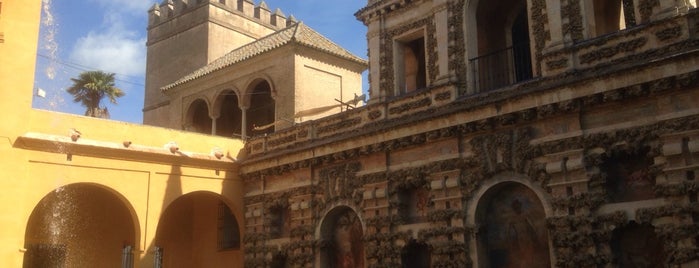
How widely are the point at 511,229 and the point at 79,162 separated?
1179cm

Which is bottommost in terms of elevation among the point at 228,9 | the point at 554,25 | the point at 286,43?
the point at 554,25

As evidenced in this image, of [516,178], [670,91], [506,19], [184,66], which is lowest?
[516,178]

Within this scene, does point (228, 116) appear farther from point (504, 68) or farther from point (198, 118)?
point (504, 68)

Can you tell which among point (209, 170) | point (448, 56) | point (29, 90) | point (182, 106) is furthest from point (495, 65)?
point (182, 106)

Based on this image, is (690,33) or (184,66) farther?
(184,66)

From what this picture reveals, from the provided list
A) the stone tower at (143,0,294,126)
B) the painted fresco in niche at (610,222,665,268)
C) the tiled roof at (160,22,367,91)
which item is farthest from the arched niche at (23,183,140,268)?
the painted fresco in niche at (610,222,665,268)

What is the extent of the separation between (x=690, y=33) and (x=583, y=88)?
2.19 metres

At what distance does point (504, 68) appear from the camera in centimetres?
1798

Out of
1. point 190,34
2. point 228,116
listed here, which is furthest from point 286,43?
point 190,34

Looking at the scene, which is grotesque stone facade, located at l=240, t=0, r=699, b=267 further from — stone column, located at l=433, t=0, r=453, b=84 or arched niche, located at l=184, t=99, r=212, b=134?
arched niche, located at l=184, t=99, r=212, b=134

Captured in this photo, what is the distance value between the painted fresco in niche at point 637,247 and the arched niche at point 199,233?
1343 cm

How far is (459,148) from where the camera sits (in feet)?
52.9

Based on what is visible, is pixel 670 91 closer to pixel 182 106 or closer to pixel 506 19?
pixel 506 19

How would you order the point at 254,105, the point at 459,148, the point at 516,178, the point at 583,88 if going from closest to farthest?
the point at 583,88
the point at 516,178
the point at 459,148
the point at 254,105
